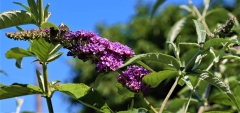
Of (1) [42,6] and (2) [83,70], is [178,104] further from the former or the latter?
(2) [83,70]

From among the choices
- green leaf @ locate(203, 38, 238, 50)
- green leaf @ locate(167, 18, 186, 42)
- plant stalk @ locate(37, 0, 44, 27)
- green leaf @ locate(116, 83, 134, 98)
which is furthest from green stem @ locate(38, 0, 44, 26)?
green leaf @ locate(167, 18, 186, 42)

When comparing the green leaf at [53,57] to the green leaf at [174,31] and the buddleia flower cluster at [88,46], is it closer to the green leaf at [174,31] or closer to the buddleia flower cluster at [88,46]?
the buddleia flower cluster at [88,46]

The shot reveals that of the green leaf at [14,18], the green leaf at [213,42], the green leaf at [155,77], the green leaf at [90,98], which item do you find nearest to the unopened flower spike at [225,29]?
the green leaf at [213,42]

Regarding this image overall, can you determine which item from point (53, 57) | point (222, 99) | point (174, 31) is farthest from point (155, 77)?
point (174, 31)

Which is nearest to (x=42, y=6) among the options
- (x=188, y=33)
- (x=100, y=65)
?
(x=100, y=65)

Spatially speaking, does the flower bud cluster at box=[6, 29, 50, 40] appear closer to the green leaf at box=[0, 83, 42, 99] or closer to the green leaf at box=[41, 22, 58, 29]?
the green leaf at box=[41, 22, 58, 29]
